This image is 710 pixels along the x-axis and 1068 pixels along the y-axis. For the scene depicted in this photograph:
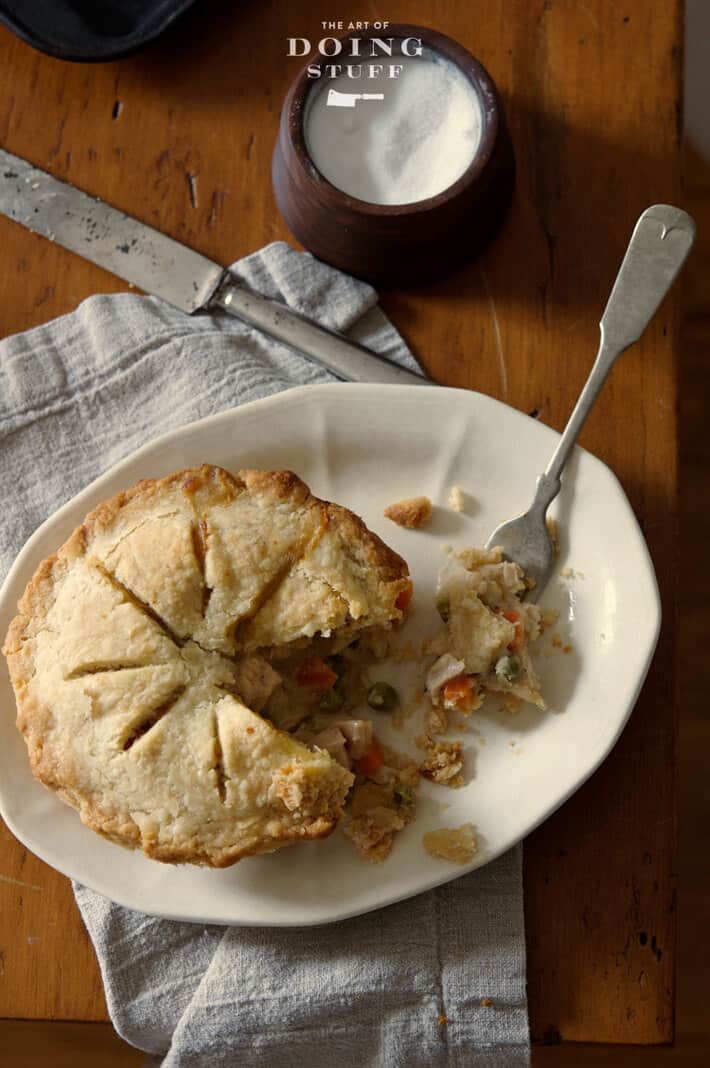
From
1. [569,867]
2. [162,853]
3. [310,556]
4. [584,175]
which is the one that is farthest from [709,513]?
[162,853]

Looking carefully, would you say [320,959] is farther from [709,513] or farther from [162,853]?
[709,513]

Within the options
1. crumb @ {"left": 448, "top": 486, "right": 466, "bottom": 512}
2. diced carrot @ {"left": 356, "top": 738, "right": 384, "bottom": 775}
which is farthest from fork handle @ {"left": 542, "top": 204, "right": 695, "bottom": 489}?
diced carrot @ {"left": 356, "top": 738, "right": 384, "bottom": 775}

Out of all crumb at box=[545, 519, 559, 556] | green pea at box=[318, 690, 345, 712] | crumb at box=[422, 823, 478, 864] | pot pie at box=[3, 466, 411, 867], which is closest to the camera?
pot pie at box=[3, 466, 411, 867]

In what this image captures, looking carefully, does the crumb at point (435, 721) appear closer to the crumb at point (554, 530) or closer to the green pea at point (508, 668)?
the green pea at point (508, 668)

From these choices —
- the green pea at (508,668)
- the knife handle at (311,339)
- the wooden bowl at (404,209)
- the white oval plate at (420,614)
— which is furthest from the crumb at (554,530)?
the wooden bowl at (404,209)

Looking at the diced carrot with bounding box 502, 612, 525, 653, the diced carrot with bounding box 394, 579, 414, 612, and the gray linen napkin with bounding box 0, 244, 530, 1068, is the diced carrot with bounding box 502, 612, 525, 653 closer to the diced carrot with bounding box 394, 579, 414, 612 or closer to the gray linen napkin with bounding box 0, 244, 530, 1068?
the diced carrot with bounding box 394, 579, 414, 612

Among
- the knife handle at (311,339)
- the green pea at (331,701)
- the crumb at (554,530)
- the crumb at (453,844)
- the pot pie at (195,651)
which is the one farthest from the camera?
the knife handle at (311,339)
